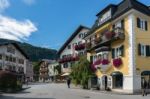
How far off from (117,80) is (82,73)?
866 cm

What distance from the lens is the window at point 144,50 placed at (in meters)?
41.1

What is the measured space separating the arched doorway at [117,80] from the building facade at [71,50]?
34751 millimetres

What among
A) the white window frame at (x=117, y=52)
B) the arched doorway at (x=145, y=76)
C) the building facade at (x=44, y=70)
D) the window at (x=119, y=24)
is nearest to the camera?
the arched doorway at (x=145, y=76)

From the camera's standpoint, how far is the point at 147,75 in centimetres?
4128

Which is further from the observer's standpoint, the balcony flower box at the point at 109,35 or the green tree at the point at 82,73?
the green tree at the point at 82,73

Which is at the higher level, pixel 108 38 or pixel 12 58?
pixel 12 58

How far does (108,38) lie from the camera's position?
145 feet

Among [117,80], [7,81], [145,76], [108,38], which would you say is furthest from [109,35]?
[7,81]

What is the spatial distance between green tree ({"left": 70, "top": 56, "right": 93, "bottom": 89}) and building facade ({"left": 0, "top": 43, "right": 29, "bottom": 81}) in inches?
1581

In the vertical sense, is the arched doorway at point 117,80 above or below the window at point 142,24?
below

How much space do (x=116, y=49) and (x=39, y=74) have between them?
404ft

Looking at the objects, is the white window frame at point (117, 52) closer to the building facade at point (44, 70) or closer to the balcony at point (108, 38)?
the balcony at point (108, 38)

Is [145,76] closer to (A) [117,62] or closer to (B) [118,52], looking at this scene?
(A) [117,62]

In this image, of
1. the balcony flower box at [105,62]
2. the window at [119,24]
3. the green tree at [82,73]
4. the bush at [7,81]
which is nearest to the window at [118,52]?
the balcony flower box at [105,62]
